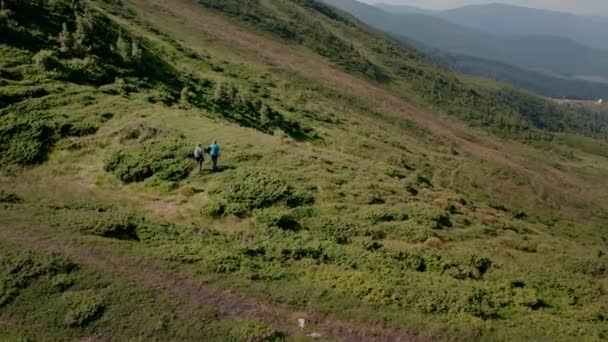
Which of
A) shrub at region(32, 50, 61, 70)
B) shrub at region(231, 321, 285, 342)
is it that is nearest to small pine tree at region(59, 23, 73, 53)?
shrub at region(32, 50, 61, 70)

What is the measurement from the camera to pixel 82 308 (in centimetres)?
1756

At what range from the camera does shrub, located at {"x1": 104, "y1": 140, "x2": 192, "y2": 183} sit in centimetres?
3092

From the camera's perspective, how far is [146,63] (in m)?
58.8

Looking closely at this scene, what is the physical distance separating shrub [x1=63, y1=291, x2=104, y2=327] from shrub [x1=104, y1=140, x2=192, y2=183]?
13.4m

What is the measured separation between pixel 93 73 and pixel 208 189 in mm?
23953

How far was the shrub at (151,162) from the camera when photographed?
30.9m

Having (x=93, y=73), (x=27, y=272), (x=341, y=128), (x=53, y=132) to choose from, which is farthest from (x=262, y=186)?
(x=341, y=128)

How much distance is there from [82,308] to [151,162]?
1557 centimetres

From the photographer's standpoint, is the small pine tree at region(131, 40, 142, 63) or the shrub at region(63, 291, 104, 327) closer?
the shrub at region(63, 291, 104, 327)

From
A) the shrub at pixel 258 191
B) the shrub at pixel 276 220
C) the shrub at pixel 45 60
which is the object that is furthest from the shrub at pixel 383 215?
the shrub at pixel 45 60

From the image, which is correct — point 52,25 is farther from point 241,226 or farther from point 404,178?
point 404,178

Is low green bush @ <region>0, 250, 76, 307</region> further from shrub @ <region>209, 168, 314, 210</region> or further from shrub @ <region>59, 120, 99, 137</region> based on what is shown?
shrub @ <region>59, 120, 99, 137</region>

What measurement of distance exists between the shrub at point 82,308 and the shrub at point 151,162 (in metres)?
13.4

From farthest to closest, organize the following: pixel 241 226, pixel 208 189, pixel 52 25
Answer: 1. pixel 52 25
2. pixel 208 189
3. pixel 241 226
